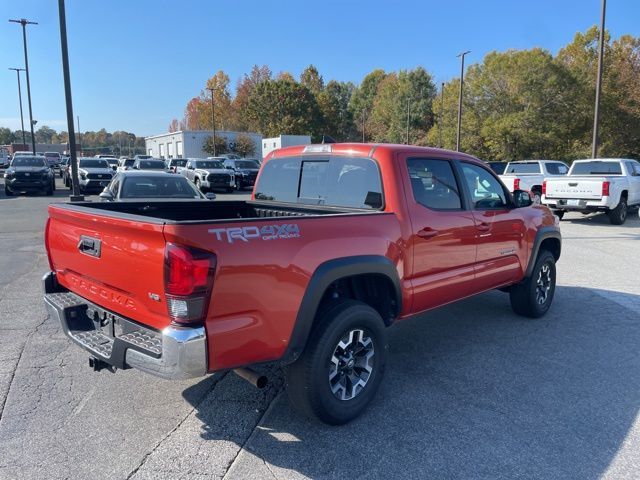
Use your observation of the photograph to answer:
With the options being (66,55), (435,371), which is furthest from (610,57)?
(435,371)

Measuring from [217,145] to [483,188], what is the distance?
53.6 meters

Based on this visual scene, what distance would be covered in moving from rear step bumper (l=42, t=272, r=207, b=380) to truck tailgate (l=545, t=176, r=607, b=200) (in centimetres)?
1404

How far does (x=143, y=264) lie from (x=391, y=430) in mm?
1982

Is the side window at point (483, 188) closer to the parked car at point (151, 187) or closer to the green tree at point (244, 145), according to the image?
the parked car at point (151, 187)

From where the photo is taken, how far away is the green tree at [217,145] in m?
56.1

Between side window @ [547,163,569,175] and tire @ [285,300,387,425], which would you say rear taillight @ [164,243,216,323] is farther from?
side window @ [547,163,569,175]

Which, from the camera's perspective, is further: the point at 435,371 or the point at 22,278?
the point at 22,278

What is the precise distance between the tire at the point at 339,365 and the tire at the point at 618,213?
522 inches

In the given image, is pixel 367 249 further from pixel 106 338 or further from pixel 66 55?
pixel 66 55

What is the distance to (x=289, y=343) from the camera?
10.0 feet

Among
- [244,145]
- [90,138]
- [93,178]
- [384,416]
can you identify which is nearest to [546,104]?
[93,178]

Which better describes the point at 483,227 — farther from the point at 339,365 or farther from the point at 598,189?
the point at 598,189

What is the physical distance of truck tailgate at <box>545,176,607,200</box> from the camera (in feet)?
45.4

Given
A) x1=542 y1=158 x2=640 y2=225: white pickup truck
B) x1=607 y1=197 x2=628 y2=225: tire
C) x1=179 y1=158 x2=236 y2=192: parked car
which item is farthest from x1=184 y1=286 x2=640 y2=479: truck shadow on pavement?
x1=179 y1=158 x2=236 y2=192: parked car
